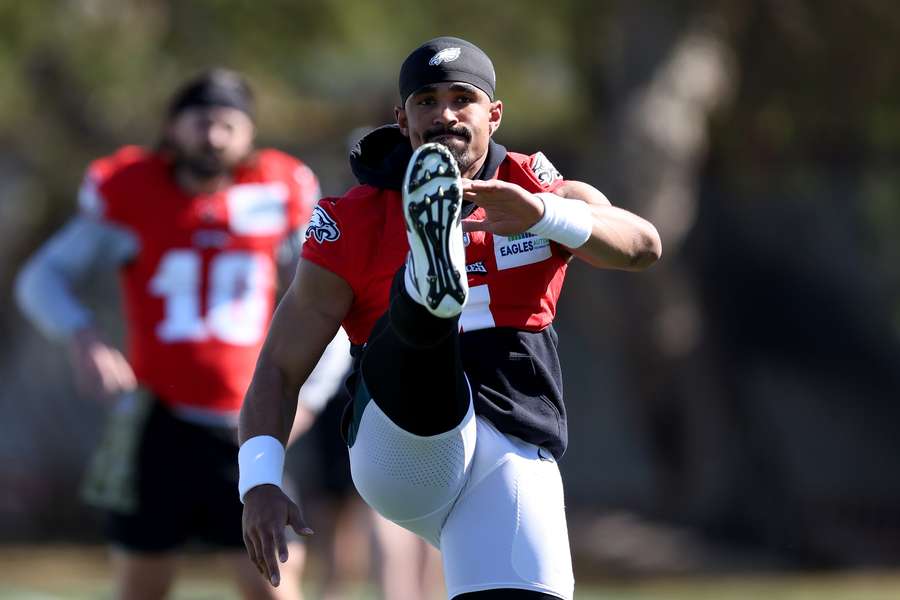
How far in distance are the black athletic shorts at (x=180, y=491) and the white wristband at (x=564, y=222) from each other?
226 cm

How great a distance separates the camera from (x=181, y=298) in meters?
5.78

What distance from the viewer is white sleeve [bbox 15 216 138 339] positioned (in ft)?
19.1

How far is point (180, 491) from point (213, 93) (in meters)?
1.47

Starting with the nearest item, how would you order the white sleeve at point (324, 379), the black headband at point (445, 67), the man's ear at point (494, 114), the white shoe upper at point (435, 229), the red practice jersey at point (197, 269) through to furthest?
the white shoe upper at point (435, 229), the black headband at point (445, 67), the man's ear at point (494, 114), the white sleeve at point (324, 379), the red practice jersey at point (197, 269)

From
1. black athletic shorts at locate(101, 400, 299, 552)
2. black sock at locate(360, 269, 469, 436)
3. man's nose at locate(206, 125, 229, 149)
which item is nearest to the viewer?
black sock at locate(360, 269, 469, 436)

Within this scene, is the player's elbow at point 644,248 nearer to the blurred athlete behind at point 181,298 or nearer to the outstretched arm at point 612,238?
the outstretched arm at point 612,238

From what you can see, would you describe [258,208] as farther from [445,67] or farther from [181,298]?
[445,67]

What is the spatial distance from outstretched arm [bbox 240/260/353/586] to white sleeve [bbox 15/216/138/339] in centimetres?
220

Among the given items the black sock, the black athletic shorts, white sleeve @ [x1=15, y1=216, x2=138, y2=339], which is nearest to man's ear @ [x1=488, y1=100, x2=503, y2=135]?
the black sock

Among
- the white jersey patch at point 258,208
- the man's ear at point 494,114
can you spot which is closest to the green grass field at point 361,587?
the white jersey patch at point 258,208

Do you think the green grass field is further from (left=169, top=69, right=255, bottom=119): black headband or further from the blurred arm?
the blurred arm

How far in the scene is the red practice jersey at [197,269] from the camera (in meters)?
5.69

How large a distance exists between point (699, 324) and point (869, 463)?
2.06 meters

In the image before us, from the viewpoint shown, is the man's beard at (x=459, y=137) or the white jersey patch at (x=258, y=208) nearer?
the man's beard at (x=459, y=137)
